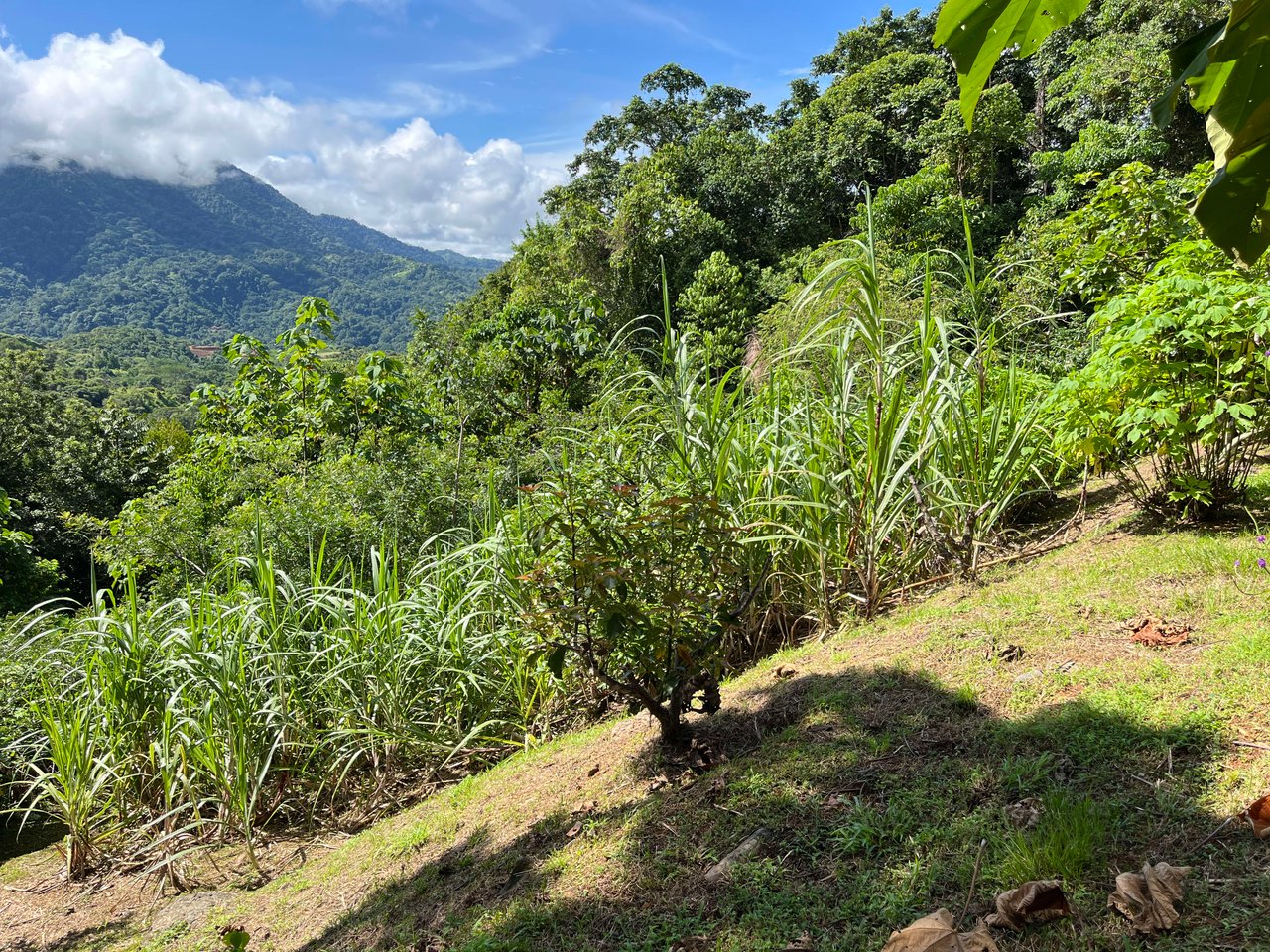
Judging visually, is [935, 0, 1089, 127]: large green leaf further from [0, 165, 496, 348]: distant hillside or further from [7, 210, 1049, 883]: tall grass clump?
[0, 165, 496, 348]: distant hillside

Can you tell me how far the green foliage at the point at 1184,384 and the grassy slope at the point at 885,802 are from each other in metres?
0.30

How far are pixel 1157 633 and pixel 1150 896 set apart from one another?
121cm

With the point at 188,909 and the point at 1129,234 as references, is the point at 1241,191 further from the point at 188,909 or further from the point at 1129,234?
the point at 1129,234

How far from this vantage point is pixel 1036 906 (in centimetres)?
127

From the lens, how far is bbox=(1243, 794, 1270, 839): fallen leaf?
1333 millimetres

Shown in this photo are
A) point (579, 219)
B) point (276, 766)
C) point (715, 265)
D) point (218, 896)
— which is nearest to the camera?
point (218, 896)

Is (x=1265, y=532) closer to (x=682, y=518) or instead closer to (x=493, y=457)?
(x=682, y=518)

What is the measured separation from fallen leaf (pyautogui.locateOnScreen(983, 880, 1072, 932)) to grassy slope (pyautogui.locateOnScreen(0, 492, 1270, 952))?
28mm

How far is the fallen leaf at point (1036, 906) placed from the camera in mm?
1265

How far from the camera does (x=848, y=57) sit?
95.2ft

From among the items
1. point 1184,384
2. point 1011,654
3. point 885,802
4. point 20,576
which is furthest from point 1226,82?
point 20,576

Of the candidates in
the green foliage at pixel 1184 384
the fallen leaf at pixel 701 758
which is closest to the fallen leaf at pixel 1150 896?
the fallen leaf at pixel 701 758

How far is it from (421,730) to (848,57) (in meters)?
32.2

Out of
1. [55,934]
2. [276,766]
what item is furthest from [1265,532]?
[55,934]
